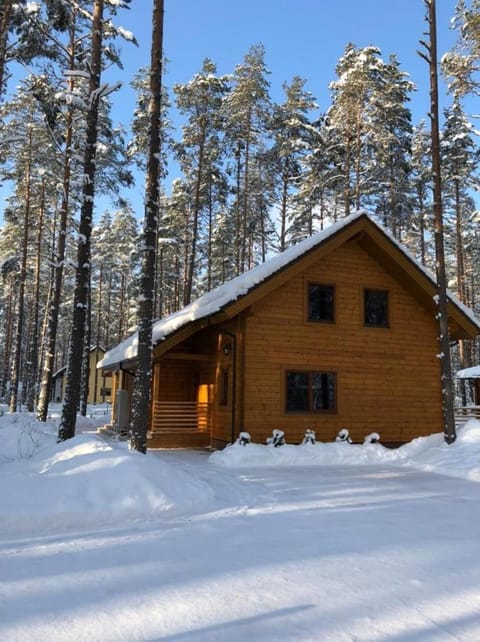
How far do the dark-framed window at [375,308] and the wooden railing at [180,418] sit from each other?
5827 millimetres

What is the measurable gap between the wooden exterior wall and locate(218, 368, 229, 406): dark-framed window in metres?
1.25

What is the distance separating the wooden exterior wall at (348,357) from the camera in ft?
45.7

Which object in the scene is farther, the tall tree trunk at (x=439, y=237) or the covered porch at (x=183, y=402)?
the covered porch at (x=183, y=402)

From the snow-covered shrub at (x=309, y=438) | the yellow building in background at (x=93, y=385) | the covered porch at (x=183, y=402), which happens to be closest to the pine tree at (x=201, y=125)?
the covered porch at (x=183, y=402)

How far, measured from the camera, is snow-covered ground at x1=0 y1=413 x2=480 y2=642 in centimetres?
342

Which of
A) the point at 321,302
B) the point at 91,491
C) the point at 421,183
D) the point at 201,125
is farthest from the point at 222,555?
the point at 421,183

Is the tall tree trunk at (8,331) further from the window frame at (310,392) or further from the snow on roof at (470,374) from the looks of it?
the snow on roof at (470,374)

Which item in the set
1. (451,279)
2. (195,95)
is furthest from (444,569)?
(451,279)

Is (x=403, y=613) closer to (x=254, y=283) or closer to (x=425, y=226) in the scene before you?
(x=254, y=283)

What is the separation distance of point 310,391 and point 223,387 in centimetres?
263

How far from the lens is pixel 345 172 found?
78.2 ft

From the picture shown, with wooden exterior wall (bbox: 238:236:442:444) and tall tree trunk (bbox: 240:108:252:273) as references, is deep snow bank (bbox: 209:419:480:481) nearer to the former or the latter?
wooden exterior wall (bbox: 238:236:442:444)

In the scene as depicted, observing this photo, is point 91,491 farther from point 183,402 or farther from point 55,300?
point 55,300

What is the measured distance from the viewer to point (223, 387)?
49.6 ft
